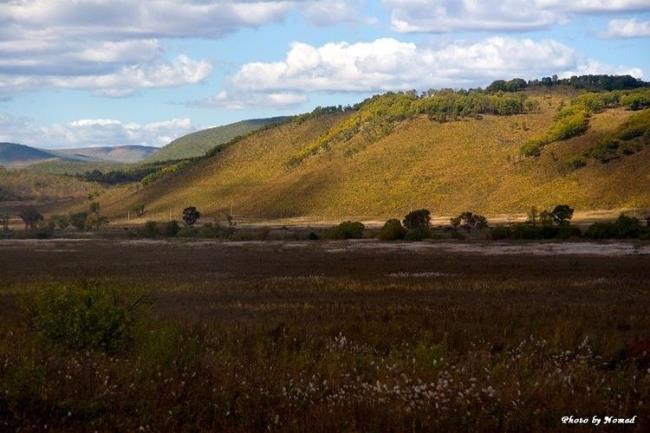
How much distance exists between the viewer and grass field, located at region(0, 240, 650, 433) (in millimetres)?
9438

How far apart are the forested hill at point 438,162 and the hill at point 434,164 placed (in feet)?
0.80

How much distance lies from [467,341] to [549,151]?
107 m

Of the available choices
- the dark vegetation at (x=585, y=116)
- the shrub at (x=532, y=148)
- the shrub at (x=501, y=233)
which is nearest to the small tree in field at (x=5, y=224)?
the shrub at (x=501, y=233)

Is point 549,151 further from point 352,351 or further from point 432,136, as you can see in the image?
point 352,351

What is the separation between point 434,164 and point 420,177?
17.9 feet

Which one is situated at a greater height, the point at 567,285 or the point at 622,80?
the point at 622,80

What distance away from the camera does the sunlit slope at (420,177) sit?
103 m

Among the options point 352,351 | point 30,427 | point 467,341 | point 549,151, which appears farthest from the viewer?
point 549,151

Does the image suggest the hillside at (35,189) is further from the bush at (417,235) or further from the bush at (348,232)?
the bush at (417,235)

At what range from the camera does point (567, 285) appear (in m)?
26.3

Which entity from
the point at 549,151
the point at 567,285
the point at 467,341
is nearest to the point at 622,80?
the point at 549,151

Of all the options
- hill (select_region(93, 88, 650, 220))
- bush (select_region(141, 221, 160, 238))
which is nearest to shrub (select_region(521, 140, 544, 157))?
hill (select_region(93, 88, 650, 220))

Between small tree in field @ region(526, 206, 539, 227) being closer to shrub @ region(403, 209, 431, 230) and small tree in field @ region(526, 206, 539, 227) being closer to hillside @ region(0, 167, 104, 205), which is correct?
shrub @ region(403, 209, 431, 230)

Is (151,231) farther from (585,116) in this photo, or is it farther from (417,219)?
(585,116)
